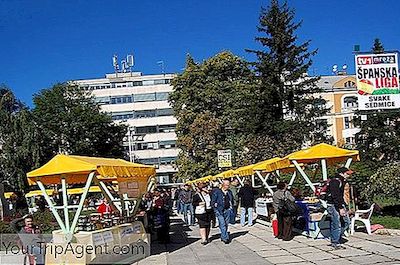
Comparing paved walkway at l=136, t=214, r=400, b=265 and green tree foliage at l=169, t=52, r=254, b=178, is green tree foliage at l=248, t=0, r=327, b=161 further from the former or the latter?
paved walkway at l=136, t=214, r=400, b=265

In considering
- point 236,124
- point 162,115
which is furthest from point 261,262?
point 162,115

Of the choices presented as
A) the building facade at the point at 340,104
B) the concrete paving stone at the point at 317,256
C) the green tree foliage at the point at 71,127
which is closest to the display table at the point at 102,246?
the concrete paving stone at the point at 317,256

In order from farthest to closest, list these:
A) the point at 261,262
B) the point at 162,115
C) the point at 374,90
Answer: the point at 162,115 → the point at 374,90 → the point at 261,262

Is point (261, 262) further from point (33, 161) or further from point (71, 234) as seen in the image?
point (33, 161)

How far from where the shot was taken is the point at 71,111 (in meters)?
64.0

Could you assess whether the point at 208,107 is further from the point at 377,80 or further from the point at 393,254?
the point at 393,254

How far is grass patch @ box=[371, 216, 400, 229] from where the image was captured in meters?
16.4

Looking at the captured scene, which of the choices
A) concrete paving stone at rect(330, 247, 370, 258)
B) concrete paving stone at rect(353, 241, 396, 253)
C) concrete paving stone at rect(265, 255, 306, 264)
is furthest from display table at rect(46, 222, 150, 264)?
concrete paving stone at rect(353, 241, 396, 253)

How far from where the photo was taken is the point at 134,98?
97625 millimetres

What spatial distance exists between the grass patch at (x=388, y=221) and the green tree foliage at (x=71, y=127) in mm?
46738

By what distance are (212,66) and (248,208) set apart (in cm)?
3719

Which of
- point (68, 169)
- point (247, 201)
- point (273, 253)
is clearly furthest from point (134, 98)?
point (273, 253)

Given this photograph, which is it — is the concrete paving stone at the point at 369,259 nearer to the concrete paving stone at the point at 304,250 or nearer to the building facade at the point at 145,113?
the concrete paving stone at the point at 304,250

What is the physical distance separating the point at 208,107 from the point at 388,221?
39.6 meters
